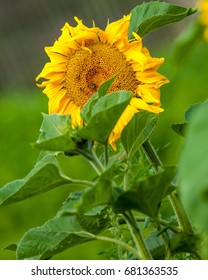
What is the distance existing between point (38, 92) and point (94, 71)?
3314 mm

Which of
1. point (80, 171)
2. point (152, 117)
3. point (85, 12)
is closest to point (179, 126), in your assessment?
point (152, 117)

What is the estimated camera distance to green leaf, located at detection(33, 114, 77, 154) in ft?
2.64

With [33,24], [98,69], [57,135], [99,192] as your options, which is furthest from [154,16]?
[33,24]

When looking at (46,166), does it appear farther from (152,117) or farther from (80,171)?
(80,171)

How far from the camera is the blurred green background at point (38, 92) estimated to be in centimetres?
283

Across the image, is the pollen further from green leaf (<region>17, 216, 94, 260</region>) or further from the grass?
the grass

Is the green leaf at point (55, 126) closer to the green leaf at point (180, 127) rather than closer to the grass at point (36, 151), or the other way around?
the green leaf at point (180, 127)

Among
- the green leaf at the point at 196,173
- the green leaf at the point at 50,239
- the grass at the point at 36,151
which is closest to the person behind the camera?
the green leaf at the point at 196,173

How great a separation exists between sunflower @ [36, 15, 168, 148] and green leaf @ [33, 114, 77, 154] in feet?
0.48

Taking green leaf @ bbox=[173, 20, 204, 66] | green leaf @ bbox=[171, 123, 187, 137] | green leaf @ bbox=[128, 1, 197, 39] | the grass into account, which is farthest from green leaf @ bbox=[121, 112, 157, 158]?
the grass

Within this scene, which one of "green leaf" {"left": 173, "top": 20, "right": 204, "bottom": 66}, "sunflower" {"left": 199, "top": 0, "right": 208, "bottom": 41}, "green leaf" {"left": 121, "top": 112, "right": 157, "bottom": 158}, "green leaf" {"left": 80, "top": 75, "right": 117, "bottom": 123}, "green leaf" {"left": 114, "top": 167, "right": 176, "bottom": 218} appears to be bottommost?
"green leaf" {"left": 114, "top": 167, "right": 176, "bottom": 218}

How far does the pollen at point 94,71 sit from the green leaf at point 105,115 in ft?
0.90

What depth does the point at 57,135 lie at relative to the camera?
35.9 inches

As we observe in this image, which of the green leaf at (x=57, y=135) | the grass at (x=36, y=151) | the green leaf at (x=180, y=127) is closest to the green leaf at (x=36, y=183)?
the green leaf at (x=57, y=135)
